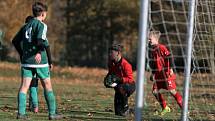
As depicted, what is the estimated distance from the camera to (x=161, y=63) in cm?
1225

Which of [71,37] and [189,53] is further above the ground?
[71,37]

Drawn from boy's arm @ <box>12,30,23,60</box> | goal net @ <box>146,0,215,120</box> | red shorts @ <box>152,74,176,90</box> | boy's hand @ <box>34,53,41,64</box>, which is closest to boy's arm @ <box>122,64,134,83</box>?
red shorts @ <box>152,74,176,90</box>

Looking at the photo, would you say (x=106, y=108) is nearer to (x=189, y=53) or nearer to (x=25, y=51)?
(x=25, y=51)

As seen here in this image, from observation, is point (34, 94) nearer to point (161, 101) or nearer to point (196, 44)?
point (161, 101)

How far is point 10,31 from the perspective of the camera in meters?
43.3

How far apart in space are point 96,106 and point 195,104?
239cm

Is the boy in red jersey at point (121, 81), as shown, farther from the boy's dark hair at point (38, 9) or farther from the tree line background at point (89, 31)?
the tree line background at point (89, 31)

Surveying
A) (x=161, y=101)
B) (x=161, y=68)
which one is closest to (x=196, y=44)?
(x=161, y=68)

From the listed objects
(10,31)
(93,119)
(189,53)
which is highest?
(10,31)

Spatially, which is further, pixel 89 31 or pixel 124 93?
pixel 89 31

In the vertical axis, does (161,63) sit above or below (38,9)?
below

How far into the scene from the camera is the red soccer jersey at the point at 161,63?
471 inches

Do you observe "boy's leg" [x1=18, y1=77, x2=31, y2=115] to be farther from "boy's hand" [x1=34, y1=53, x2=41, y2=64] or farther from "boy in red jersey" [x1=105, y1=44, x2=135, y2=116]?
"boy in red jersey" [x1=105, y1=44, x2=135, y2=116]

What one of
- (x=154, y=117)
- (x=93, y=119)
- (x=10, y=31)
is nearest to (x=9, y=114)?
(x=93, y=119)
